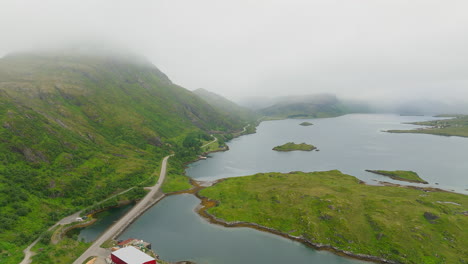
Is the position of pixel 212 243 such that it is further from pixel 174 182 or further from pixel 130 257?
pixel 174 182

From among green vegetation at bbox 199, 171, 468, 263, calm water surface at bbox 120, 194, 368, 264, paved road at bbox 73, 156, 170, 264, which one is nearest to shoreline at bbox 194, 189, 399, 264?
green vegetation at bbox 199, 171, 468, 263

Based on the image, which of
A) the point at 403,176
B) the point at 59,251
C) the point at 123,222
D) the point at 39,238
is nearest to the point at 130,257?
the point at 59,251

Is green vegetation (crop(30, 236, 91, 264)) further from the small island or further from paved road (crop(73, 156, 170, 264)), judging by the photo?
the small island

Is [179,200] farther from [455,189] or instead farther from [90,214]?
[455,189]

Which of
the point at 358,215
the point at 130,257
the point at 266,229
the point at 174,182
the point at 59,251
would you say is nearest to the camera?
the point at 130,257

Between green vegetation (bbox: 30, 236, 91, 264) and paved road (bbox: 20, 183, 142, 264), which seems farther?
green vegetation (bbox: 30, 236, 91, 264)

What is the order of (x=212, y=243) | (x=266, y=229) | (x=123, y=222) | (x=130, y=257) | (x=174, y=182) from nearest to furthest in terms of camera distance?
(x=130, y=257) → (x=212, y=243) → (x=266, y=229) → (x=123, y=222) → (x=174, y=182)
